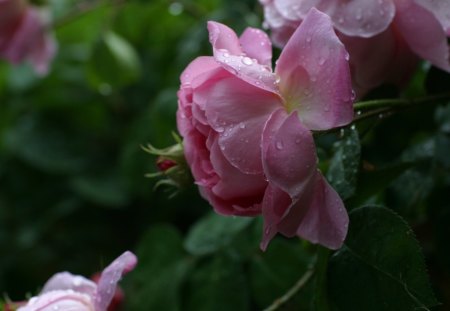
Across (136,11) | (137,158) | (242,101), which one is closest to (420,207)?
(242,101)

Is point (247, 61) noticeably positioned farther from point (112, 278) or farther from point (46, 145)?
point (46, 145)

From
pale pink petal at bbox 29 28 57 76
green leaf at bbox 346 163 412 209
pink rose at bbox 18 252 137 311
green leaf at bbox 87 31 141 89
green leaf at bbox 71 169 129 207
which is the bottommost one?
green leaf at bbox 71 169 129 207

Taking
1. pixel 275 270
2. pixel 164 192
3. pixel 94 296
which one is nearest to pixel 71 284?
pixel 94 296

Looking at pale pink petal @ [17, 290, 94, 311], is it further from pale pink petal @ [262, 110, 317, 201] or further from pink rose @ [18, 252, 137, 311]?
pale pink petal @ [262, 110, 317, 201]

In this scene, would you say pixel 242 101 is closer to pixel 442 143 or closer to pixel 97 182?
pixel 442 143

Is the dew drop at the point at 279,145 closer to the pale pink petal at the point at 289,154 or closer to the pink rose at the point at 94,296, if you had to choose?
the pale pink petal at the point at 289,154

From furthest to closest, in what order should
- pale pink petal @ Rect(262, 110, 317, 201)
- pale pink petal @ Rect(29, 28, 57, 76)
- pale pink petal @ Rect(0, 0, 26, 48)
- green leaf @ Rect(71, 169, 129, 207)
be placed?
green leaf @ Rect(71, 169, 129, 207), pale pink petal @ Rect(29, 28, 57, 76), pale pink petal @ Rect(0, 0, 26, 48), pale pink petal @ Rect(262, 110, 317, 201)

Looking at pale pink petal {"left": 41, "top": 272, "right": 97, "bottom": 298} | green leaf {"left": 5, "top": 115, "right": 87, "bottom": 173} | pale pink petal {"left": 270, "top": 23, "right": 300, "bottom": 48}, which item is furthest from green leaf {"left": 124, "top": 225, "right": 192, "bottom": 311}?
green leaf {"left": 5, "top": 115, "right": 87, "bottom": 173}
